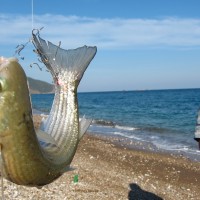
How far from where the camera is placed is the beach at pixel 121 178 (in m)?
8.98

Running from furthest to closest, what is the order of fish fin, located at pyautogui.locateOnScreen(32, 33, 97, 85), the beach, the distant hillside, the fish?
the beach
fish fin, located at pyautogui.locateOnScreen(32, 33, 97, 85)
the distant hillside
the fish

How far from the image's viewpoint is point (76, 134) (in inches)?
161

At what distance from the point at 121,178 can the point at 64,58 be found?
28.0 feet

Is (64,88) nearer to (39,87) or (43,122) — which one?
(43,122)

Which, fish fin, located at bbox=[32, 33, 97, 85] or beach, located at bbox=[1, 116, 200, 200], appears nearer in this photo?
fish fin, located at bbox=[32, 33, 97, 85]

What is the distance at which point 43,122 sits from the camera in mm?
3896

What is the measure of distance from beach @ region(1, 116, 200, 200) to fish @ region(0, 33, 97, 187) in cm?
342

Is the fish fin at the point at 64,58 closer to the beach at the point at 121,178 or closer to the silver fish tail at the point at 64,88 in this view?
the silver fish tail at the point at 64,88

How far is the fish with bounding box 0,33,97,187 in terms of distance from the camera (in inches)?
110

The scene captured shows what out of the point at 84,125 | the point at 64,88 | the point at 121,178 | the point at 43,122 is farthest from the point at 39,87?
the point at 121,178

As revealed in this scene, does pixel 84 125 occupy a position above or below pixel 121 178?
above

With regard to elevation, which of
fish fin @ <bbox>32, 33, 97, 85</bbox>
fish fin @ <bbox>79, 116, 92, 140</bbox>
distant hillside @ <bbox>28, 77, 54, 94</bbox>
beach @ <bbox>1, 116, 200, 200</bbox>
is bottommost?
beach @ <bbox>1, 116, 200, 200</bbox>

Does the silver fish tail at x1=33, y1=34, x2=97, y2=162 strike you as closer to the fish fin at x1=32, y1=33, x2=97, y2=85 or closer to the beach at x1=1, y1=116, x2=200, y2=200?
the fish fin at x1=32, y1=33, x2=97, y2=85

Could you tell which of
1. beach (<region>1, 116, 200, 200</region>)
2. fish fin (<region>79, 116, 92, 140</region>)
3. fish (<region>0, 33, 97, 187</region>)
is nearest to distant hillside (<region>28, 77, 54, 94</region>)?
fish (<region>0, 33, 97, 187</region>)
